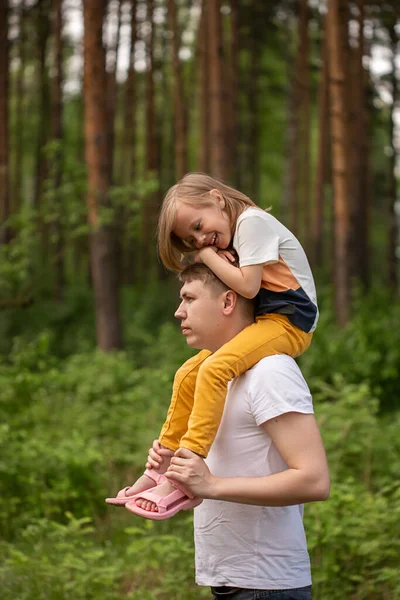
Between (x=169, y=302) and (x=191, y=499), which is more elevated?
(x=191, y=499)

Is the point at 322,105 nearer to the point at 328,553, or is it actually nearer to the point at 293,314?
the point at 328,553

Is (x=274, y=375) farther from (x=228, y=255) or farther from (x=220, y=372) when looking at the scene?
(x=228, y=255)

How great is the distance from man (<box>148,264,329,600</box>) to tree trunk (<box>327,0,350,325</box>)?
10.7 metres

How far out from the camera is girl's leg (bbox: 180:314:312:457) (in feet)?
8.95

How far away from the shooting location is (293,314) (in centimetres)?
295

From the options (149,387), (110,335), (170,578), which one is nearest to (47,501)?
(170,578)

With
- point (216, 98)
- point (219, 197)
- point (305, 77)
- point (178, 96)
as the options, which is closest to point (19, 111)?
point (305, 77)

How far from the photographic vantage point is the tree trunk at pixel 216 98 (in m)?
14.0

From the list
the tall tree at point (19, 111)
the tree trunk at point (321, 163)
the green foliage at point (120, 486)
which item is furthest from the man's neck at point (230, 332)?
the tall tree at point (19, 111)

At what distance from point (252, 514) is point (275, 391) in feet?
1.38

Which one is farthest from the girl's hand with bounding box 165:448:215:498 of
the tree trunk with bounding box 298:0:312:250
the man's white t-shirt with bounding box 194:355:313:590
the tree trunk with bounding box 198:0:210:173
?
the tree trunk with bounding box 298:0:312:250

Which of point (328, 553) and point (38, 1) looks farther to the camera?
point (38, 1)

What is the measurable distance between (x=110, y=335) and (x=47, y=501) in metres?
7.54

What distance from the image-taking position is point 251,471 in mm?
2764
